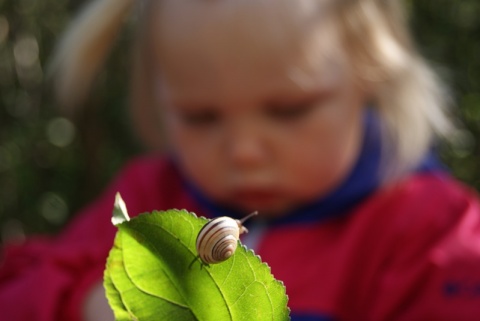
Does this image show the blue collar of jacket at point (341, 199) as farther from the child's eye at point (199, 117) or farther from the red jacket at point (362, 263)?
the child's eye at point (199, 117)

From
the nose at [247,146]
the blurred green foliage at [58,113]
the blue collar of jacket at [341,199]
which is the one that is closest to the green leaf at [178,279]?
the nose at [247,146]

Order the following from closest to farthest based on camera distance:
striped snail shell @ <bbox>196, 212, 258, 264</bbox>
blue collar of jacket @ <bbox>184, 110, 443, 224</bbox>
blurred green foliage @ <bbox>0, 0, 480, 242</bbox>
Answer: striped snail shell @ <bbox>196, 212, 258, 264</bbox> < blue collar of jacket @ <bbox>184, 110, 443, 224</bbox> < blurred green foliage @ <bbox>0, 0, 480, 242</bbox>

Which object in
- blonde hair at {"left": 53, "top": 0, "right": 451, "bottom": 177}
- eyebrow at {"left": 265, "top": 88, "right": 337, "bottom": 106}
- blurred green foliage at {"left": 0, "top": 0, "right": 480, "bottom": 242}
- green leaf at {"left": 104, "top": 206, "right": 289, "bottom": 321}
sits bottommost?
green leaf at {"left": 104, "top": 206, "right": 289, "bottom": 321}

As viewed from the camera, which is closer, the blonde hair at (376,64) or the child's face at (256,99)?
the child's face at (256,99)

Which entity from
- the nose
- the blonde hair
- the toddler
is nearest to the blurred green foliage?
the blonde hair

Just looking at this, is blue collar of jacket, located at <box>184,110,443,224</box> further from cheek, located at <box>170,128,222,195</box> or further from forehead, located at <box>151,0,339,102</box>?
forehead, located at <box>151,0,339,102</box>

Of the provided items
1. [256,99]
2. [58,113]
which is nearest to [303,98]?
[256,99]

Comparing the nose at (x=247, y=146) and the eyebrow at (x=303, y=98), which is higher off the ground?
the eyebrow at (x=303, y=98)
